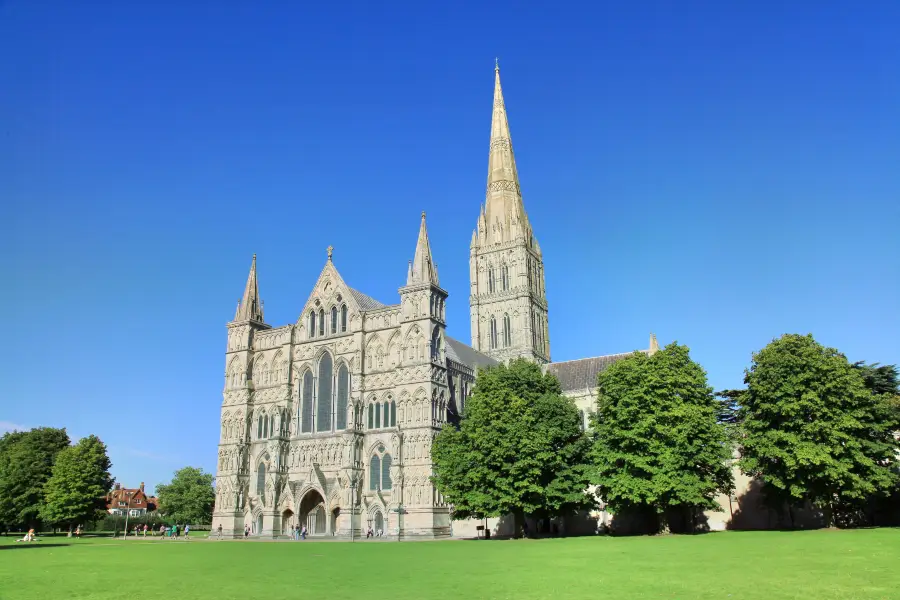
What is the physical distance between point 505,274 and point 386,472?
4258 centimetres

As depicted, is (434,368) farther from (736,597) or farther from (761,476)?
(736,597)

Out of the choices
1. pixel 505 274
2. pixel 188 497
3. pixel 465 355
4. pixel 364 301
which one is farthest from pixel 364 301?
pixel 188 497

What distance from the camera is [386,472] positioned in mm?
60625

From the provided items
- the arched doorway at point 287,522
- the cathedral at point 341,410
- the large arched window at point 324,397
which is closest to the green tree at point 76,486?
the cathedral at point 341,410

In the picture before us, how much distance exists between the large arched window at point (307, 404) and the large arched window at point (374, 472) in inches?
312

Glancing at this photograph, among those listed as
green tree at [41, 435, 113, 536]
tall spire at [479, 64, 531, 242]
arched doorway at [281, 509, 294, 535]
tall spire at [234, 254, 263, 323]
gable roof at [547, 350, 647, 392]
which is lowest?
arched doorway at [281, 509, 294, 535]

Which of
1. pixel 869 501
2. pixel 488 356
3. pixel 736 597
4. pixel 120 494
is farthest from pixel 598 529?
pixel 120 494

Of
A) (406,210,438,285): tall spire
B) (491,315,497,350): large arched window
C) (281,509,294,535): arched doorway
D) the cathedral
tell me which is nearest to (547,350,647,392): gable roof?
the cathedral

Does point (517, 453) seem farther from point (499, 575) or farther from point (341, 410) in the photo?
point (499, 575)

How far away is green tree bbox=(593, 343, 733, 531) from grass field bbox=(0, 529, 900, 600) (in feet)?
41.2

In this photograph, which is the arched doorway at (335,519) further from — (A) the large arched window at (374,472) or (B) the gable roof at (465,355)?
(B) the gable roof at (465,355)

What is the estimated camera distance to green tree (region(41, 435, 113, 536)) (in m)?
69.0

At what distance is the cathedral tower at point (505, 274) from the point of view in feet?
307

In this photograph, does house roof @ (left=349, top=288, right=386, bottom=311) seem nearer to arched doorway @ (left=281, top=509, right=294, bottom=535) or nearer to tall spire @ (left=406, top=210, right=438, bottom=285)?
tall spire @ (left=406, top=210, right=438, bottom=285)
